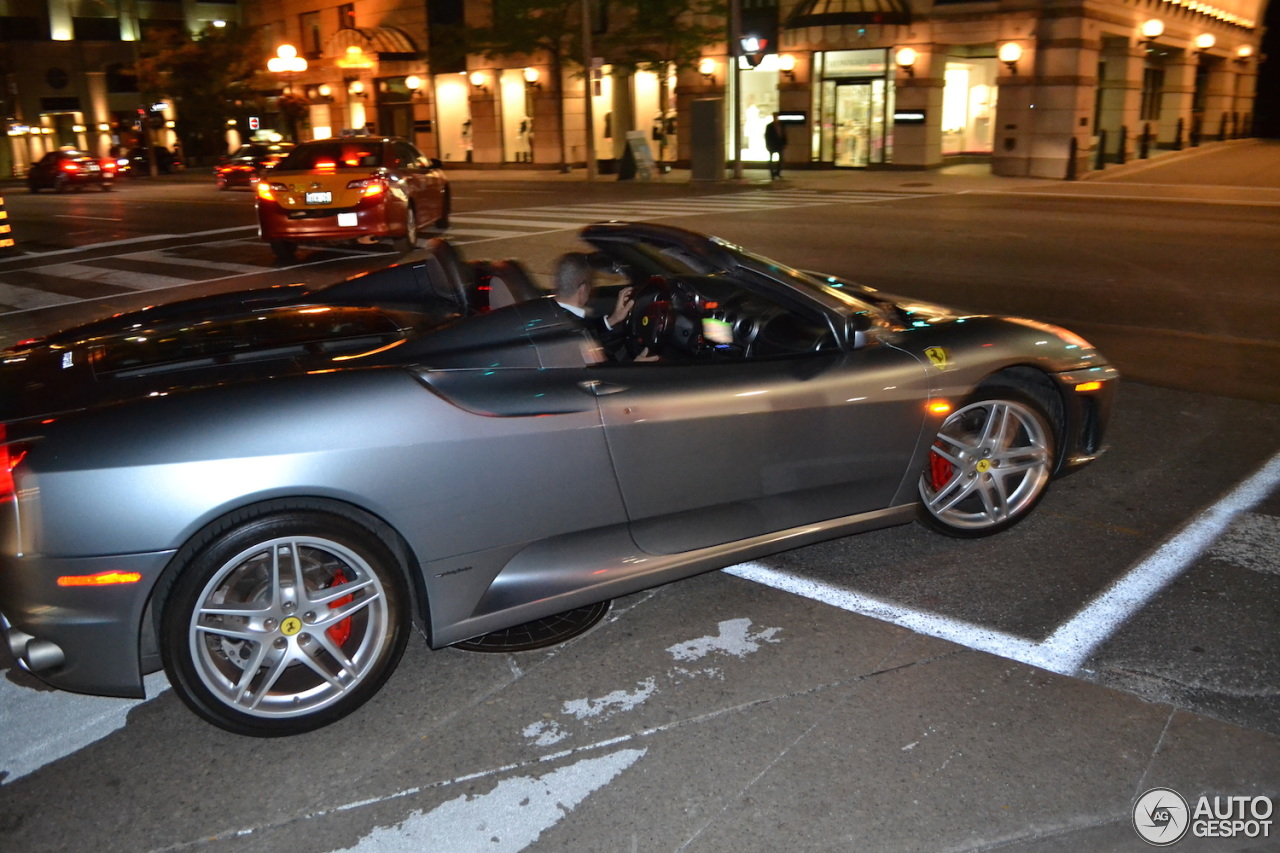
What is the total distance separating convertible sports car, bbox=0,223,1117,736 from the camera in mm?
3039

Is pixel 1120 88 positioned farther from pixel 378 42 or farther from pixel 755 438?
pixel 755 438

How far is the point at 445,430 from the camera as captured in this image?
10.9 ft

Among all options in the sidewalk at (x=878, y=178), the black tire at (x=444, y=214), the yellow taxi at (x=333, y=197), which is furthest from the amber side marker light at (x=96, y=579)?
the sidewalk at (x=878, y=178)

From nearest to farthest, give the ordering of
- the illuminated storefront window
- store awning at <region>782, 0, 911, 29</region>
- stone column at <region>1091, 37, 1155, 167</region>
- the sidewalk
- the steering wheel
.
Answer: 1. the steering wheel
2. the sidewalk
3. store awning at <region>782, 0, 911, 29</region>
4. stone column at <region>1091, 37, 1155, 167</region>
5. the illuminated storefront window

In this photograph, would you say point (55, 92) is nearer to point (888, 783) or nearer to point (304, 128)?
point (304, 128)

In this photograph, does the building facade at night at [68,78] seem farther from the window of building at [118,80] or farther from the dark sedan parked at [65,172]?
the dark sedan parked at [65,172]

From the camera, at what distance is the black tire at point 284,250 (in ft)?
48.6

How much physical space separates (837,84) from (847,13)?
235 cm

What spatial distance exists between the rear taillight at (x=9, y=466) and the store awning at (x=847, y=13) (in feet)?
103

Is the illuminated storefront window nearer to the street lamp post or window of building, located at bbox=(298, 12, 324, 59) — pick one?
the street lamp post

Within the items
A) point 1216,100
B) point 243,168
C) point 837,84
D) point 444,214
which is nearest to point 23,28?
point 243,168

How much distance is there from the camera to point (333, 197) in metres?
14.5

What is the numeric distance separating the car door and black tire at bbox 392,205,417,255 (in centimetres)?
1216

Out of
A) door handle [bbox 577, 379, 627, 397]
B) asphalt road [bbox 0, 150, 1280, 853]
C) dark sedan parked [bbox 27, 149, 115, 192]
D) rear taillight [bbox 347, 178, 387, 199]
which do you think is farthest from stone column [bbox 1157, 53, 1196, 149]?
door handle [bbox 577, 379, 627, 397]
